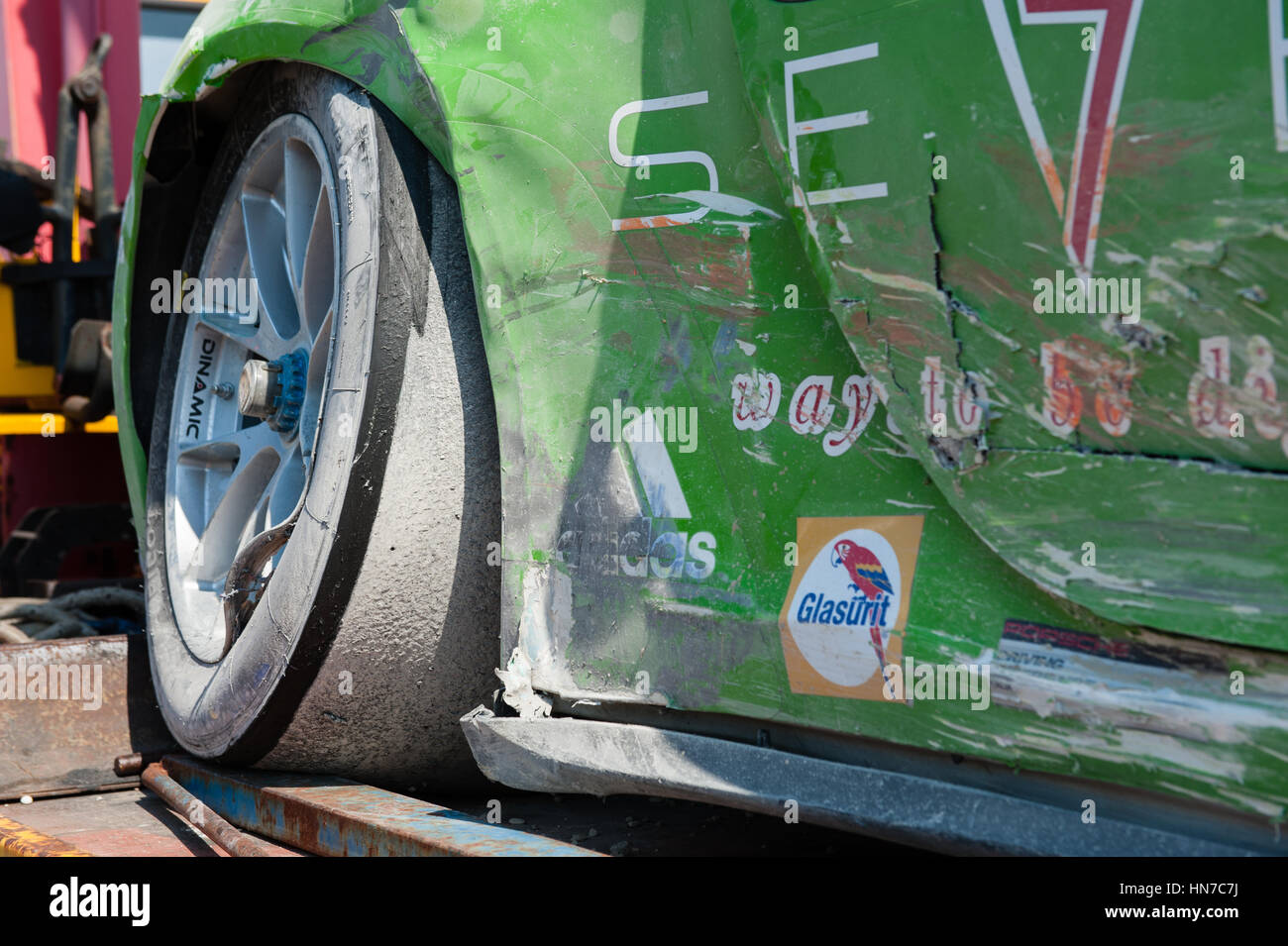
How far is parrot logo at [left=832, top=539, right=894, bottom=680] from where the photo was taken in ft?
4.21

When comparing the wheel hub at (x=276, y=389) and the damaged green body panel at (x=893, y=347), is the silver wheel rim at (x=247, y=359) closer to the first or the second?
the wheel hub at (x=276, y=389)

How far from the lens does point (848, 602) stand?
132 centimetres

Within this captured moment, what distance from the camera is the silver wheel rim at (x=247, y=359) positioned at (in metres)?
2.06

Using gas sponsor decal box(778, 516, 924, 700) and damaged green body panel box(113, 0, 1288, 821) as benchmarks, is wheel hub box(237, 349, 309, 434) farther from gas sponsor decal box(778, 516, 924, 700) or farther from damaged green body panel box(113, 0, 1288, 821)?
gas sponsor decal box(778, 516, 924, 700)

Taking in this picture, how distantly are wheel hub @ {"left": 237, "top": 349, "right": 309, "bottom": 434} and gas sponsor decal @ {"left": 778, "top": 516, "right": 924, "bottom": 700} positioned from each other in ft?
3.47

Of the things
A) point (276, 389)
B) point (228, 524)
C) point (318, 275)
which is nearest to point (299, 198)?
point (318, 275)

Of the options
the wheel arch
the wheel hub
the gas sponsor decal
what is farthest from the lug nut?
the gas sponsor decal

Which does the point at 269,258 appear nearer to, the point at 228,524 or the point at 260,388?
the point at 260,388

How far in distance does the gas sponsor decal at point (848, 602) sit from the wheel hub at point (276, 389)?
106cm

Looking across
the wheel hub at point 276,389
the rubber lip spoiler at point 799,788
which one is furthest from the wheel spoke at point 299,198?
the rubber lip spoiler at point 799,788

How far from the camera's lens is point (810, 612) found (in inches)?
53.2

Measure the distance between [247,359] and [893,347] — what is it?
157 centimetres

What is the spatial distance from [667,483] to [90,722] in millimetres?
1388
